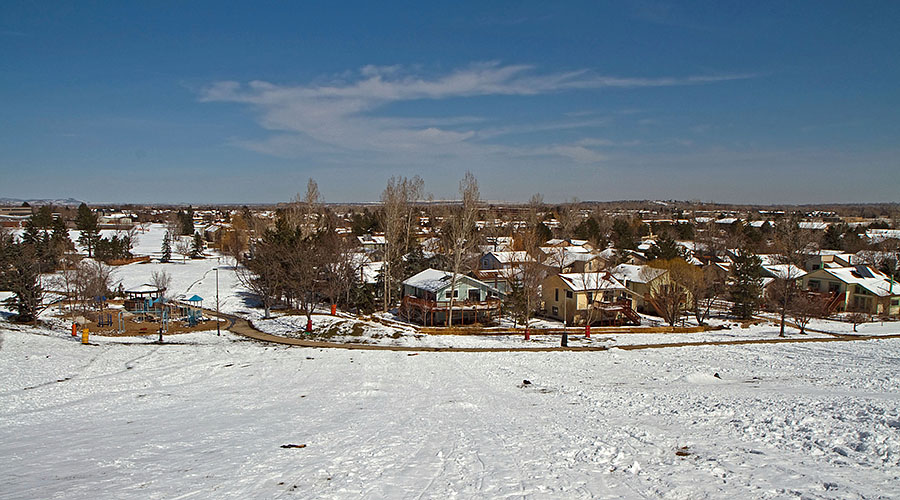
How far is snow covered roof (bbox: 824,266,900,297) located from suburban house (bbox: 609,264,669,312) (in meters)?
21.5

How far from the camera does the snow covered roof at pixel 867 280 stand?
55.2 m

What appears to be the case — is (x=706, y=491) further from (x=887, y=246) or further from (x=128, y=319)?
(x=887, y=246)

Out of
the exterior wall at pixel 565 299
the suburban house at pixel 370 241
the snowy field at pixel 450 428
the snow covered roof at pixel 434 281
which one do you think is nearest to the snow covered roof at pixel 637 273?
the exterior wall at pixel 565 299

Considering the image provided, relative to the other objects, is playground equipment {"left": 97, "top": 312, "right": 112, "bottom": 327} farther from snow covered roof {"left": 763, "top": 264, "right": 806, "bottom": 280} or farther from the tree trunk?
snow covered roof {"left": 763, "top": 264, "right": 806, "bottom": 280}

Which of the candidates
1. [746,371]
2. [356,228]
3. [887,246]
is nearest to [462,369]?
[746,371]

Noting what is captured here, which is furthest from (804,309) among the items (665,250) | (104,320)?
(104,320)

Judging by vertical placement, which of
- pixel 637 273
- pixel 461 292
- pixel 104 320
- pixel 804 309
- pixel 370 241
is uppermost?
pixel 370 241

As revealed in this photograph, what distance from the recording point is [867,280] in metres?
57.0

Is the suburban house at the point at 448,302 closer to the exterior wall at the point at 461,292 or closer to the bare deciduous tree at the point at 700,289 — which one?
the exterior wall at the point at 461,292

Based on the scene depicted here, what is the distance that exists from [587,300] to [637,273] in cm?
972

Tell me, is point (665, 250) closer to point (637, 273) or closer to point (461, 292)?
point (637, 273)

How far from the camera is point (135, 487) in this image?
10.2m

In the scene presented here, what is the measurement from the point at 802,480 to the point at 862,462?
5.64ft

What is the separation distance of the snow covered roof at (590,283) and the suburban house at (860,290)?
81.7ft
